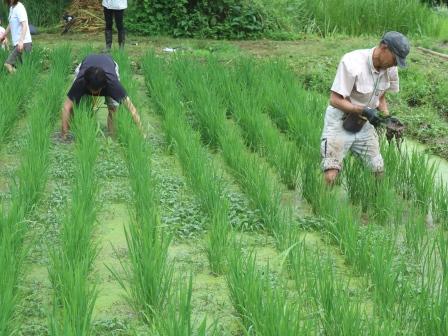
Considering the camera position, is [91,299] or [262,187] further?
[262,187]

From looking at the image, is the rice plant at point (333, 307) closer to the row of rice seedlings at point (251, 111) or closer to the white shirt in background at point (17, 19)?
the row of rice seedlings at point (251, 111)

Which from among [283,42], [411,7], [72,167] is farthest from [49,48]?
[411,7]

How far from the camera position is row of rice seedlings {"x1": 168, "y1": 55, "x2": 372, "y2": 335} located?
2.45 m

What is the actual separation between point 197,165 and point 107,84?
1.26 meters

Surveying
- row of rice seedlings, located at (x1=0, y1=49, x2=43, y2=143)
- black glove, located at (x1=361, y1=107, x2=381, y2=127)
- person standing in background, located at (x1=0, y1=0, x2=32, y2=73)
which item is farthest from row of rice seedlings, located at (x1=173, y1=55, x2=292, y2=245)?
person standing in background, located at (x1=0, y1=0, x2=32, y2=73)

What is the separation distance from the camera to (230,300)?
3002 mm

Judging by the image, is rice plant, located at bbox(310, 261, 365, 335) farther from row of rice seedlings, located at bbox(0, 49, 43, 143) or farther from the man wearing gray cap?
row of rice seedlings, located at bbox(0, 49, 43, 143)

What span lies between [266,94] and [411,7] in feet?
17.7

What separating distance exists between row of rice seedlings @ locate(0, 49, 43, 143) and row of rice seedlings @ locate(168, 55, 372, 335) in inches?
51.4

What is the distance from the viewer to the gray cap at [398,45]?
3.90m

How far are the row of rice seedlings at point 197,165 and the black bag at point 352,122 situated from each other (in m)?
0.77


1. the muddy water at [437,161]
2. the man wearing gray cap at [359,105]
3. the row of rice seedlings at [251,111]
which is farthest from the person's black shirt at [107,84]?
the muddy water at [437,161]

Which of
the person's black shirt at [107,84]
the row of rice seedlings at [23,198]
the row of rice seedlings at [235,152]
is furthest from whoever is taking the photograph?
the person's black shirt at [107,84]

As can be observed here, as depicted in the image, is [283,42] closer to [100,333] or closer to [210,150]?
[210,150]
